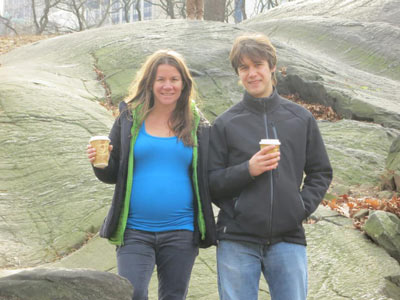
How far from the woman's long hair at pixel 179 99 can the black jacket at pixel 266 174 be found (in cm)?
20

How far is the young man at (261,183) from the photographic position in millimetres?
3230

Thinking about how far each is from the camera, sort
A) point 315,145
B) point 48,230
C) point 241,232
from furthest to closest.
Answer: point 48,230
point 315,145
point 241,232

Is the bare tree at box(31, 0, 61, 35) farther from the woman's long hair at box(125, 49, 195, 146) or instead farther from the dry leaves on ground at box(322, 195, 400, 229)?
the woman's long hair at box(125, 49, 195, 146)

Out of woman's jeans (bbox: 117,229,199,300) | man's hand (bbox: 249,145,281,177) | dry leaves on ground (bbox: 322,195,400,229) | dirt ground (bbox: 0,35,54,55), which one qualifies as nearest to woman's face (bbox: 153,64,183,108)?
man's hand (bbox: 249,145,281,177)

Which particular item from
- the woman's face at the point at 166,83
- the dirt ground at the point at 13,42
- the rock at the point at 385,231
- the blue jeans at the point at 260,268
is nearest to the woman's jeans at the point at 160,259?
the blue jeans at the point at 260,268

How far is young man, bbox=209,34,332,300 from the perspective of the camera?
323cm

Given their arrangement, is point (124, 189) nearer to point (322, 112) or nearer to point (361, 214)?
point (361, 214)

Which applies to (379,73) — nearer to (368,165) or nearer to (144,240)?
(368,165)

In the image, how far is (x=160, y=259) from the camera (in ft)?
11.3

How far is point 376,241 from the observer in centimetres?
547

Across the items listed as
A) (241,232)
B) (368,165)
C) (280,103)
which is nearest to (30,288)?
(241,232)

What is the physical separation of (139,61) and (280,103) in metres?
8.13

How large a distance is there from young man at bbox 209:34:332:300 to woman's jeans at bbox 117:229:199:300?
0.79ft

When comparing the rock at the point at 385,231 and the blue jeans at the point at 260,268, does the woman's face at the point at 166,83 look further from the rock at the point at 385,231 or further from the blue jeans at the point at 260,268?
the rock at the point at 385,231
